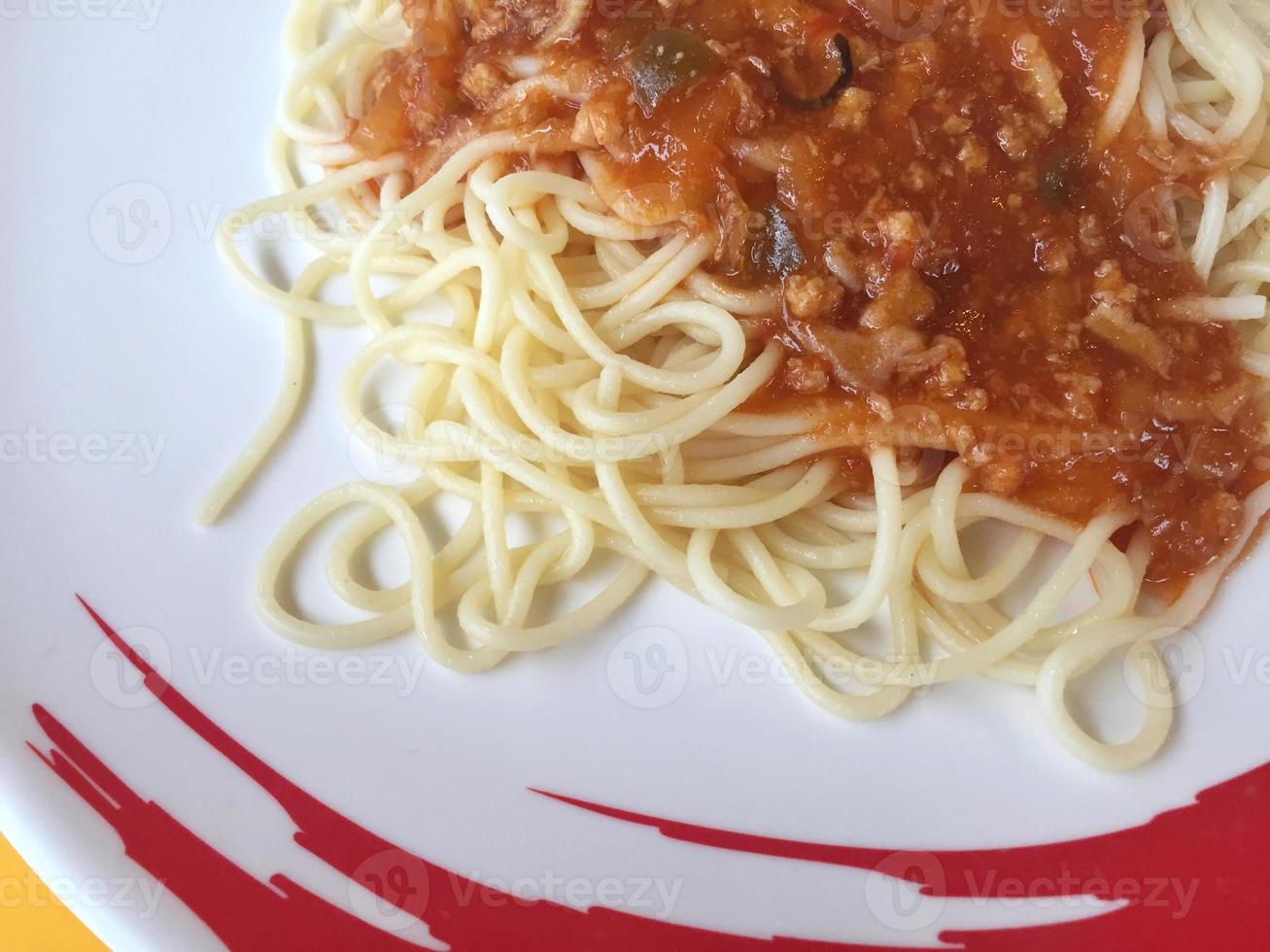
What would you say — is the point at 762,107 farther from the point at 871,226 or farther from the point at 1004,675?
the point at 1004,675

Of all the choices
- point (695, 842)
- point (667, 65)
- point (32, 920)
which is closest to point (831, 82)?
point (667, 65)

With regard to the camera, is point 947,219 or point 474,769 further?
point 947,219

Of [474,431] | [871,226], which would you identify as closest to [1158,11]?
[871,226]

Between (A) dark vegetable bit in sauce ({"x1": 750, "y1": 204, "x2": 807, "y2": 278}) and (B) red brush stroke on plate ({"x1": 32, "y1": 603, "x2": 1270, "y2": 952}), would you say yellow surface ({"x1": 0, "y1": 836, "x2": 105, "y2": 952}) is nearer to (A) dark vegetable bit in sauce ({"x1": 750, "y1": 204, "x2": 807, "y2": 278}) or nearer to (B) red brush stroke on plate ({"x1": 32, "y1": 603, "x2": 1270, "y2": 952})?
(B) red brush stroke on plate ({"x1": 32, "y1": 603, "x2": 1270, "y2": 952})

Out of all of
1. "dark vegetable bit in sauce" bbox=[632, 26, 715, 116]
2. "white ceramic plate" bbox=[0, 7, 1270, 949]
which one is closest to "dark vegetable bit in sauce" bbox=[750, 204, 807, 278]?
"dark vegetable bit in sauce" bbox=[632, 26, 715, 116]

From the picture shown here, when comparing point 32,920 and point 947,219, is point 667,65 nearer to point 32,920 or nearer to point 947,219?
point 947,219
